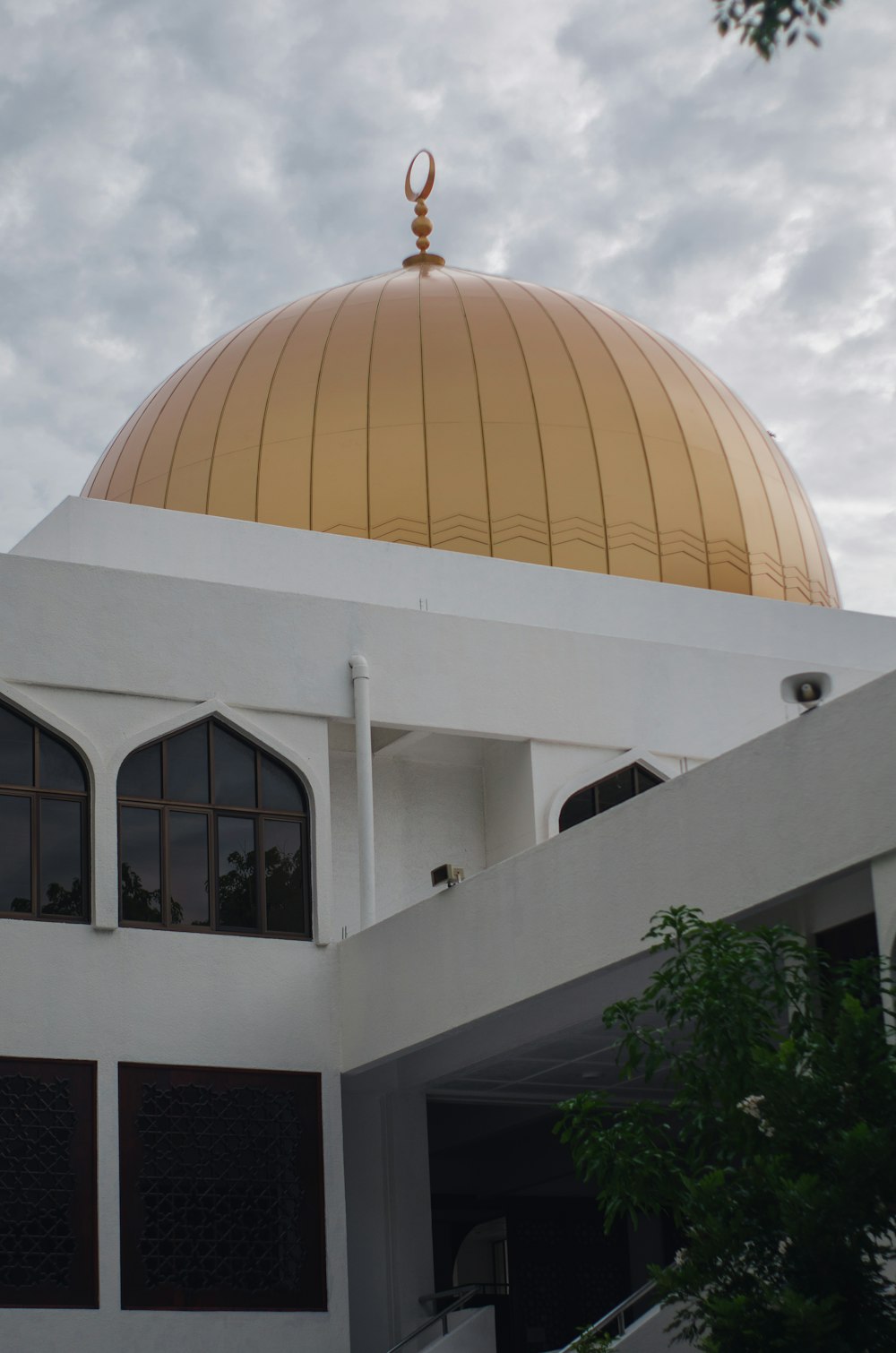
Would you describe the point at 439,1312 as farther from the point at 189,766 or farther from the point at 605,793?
the point at 189,766

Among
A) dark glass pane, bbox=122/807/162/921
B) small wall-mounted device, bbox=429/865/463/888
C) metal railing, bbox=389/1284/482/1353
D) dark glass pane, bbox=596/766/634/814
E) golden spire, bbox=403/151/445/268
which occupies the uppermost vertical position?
golden spire, bbox=403/151/445/268

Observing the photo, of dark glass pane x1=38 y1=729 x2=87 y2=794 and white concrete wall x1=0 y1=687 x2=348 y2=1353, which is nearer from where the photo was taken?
white concrete wall x1=0 y1=687 x2=348 y2=1353

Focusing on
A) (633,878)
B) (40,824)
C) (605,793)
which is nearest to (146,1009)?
(40,824)

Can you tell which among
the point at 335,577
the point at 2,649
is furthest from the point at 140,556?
the point at 2,649

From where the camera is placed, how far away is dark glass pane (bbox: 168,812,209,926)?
1216cm

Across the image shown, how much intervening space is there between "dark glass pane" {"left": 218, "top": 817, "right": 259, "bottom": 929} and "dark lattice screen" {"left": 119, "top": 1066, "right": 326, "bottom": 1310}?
3.29 ft

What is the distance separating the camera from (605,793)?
45.3 ft

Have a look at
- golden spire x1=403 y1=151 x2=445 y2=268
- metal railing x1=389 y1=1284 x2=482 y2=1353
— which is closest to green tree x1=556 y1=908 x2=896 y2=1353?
metal railing x1=389 y1=1284 x2=482 y2=1353

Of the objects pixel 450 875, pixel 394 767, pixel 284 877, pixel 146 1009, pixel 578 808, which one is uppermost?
pixel 394 767

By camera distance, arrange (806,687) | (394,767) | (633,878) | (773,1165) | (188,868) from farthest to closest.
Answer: (394,767), (188,868), (633,878), (806,687), (773,1165)

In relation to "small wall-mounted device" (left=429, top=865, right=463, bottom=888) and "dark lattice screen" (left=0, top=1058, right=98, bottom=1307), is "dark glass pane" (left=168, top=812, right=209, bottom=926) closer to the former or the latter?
"dark lattice screen" (left=0, top=1058, right=98, bottom=1307)

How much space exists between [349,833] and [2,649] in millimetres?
2891

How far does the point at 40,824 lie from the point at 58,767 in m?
0.39

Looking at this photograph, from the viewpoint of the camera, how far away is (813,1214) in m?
6.11
